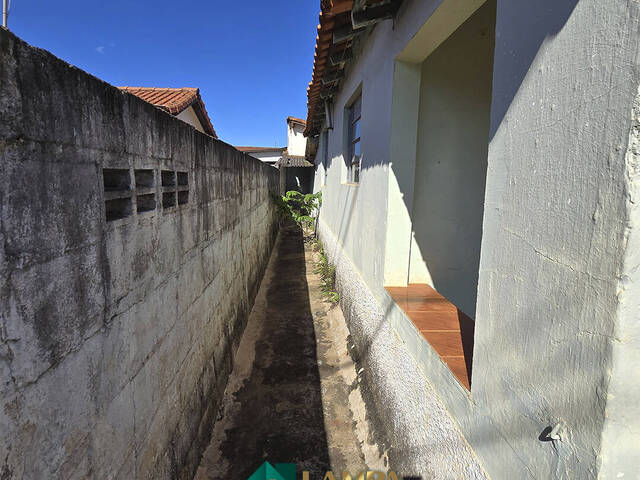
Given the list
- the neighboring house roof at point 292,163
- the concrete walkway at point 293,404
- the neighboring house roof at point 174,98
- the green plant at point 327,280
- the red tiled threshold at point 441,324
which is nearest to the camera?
the red tiled threshold at point 441,324

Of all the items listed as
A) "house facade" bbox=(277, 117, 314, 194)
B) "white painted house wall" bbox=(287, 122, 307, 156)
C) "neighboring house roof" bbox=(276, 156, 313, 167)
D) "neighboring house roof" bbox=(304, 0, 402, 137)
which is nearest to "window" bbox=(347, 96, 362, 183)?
"neighboring house roof" bbox=(304, 0, 402, 137)

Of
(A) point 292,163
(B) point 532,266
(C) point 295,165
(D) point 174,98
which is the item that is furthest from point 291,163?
(B) point 532,266

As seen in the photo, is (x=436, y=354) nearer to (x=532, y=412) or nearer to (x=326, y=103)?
(x=532, y=412)

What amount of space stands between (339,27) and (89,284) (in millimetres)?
3641

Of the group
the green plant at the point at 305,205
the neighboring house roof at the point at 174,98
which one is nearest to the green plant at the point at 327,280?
the green plant at the point at 305,205

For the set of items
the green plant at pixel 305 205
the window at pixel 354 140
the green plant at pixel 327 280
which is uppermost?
the window at pixel 354 140

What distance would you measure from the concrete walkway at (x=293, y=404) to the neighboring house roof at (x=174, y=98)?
703cm

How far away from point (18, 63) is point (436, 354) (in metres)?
2.31

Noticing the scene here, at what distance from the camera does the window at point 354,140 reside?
5676 mm

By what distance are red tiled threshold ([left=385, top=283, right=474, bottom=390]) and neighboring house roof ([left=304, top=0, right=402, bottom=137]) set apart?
2464 mm

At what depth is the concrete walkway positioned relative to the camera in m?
3.08

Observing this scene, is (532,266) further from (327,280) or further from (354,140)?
(327,280)

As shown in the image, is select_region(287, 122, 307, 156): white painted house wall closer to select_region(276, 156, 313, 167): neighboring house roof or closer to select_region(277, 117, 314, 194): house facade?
select_region(277, 117, 314, 194): house facade

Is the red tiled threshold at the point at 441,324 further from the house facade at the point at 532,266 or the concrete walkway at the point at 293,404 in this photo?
the concrete walkway at the point at 293,404
